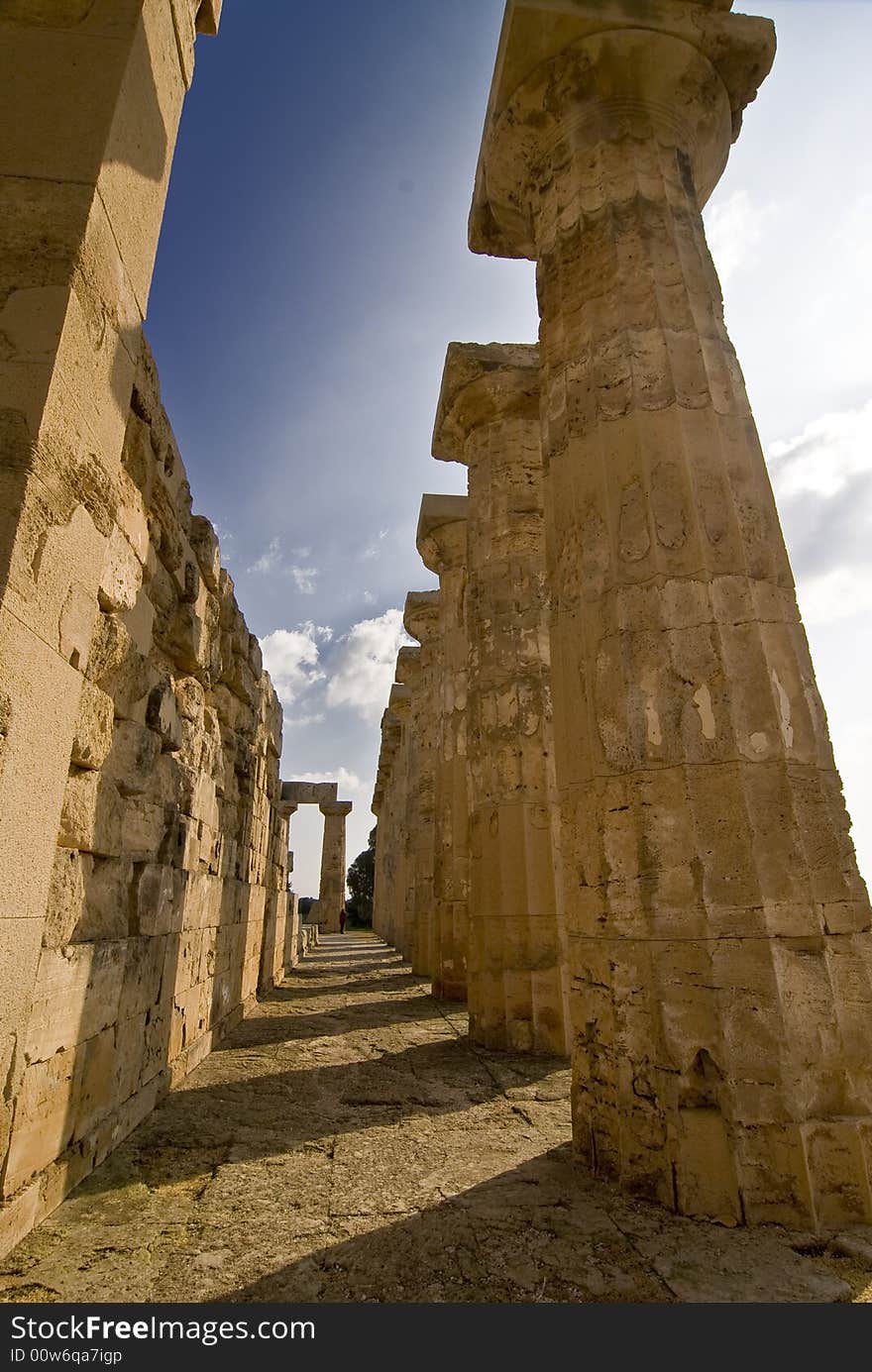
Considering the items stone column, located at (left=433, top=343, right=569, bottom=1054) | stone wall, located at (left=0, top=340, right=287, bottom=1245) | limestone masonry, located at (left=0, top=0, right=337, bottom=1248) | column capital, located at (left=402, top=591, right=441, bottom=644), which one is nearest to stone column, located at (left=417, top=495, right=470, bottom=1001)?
stone column, located at (left=433, top=343, right=569, bottom=1054)

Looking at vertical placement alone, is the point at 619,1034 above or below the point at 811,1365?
above

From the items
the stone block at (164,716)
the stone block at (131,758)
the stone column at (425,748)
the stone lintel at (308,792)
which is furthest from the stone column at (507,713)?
the stone lintel at (308,792)

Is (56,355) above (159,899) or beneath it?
above

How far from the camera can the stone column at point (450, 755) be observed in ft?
28.4

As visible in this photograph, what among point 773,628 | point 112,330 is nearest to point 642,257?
point 773,628

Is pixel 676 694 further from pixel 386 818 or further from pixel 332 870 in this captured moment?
pixel 332 870

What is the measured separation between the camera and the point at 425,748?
13.0 m

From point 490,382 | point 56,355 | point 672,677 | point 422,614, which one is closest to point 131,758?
point 56,355

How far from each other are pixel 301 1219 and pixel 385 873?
20109mm

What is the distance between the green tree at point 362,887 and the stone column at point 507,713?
3438cm

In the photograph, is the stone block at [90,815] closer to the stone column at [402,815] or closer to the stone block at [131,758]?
the stone block at [131,758]

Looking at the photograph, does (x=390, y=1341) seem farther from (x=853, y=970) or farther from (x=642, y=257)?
(x=642, y=257)

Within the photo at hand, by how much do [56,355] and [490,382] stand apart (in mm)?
5189

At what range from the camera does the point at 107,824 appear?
3316 mm
